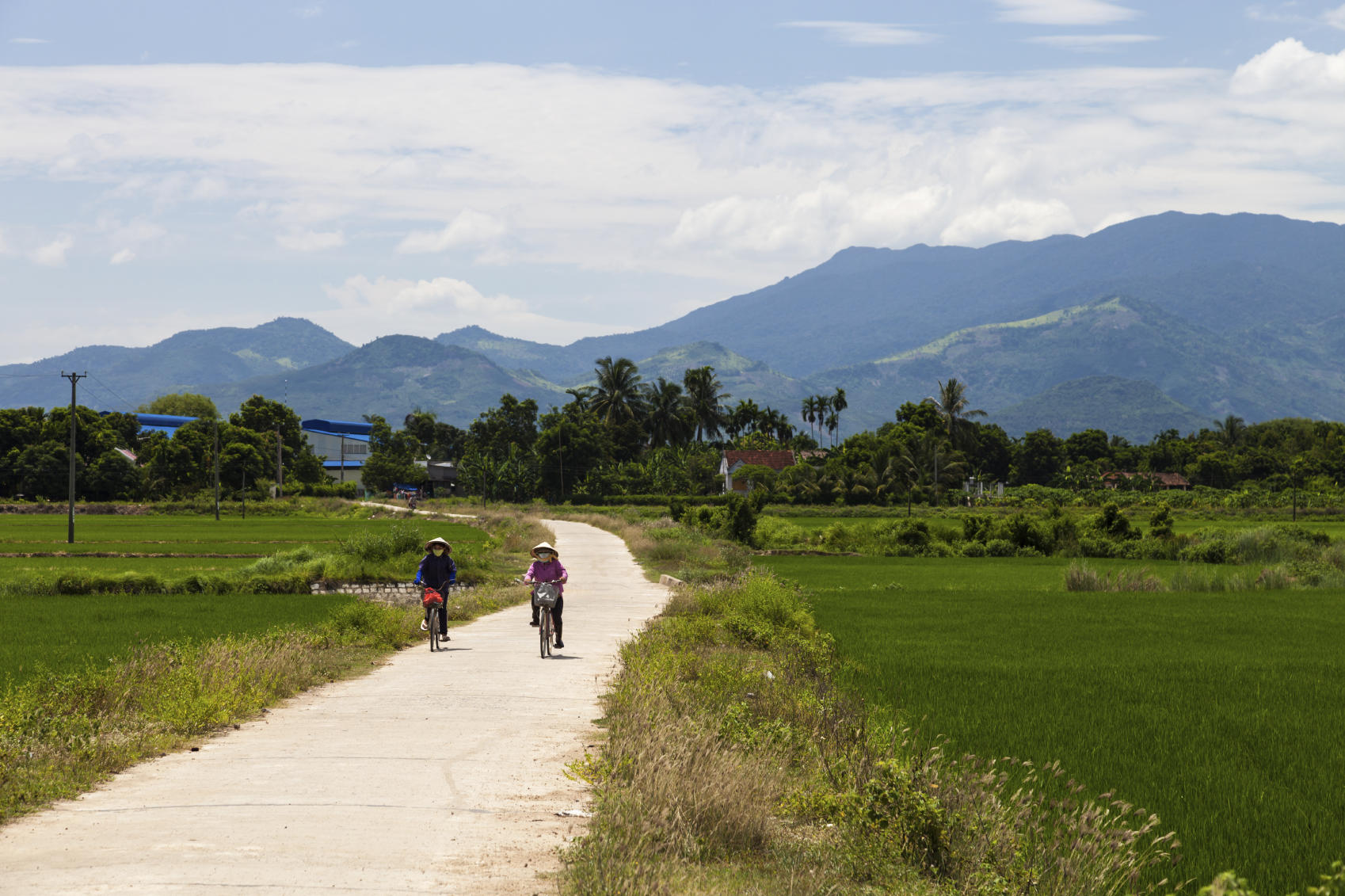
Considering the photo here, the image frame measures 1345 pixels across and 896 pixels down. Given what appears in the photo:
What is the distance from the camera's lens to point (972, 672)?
57.3 ft

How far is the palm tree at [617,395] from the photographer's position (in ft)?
452

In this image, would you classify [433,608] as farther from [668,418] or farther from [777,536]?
[668,418]

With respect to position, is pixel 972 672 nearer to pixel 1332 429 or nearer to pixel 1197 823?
pixel 1197 823

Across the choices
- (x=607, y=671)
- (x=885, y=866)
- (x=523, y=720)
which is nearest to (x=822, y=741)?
(x=885, y=866)

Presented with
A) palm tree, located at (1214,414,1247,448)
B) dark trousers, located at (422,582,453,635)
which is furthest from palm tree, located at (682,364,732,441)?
dark trousers, located at (422,582,453,635)

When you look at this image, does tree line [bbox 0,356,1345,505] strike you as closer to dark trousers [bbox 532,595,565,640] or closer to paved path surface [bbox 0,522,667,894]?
dark trousers [bbox 532,595,565,640]

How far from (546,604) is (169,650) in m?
5.58

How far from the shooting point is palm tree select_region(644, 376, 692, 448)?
140 metres

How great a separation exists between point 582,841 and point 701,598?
60.3 ft

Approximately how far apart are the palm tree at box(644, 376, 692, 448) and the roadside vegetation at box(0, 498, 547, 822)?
325 feet

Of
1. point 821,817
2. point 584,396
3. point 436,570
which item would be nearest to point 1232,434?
point 584,396

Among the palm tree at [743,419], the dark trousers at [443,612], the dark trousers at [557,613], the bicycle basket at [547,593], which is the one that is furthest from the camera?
the palm tree at [743,419]

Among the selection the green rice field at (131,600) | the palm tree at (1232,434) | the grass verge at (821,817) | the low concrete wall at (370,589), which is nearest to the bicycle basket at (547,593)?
the grass verge at (821,817)

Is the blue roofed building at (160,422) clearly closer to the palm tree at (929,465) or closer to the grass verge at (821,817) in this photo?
the palm tree at (929,465)
